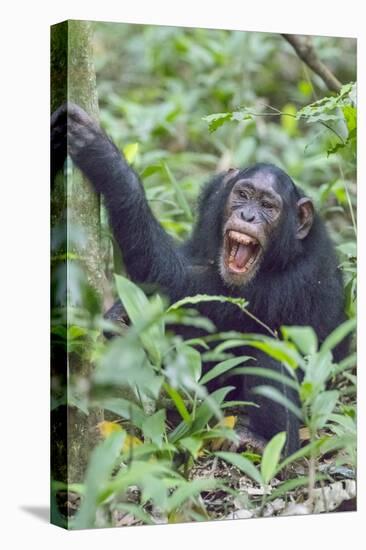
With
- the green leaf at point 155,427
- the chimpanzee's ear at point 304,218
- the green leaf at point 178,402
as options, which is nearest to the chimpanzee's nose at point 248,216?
the chimpanzee's ear at point 304,218

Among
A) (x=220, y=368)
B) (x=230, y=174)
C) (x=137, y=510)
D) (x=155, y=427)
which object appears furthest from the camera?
(x=230, y=174)

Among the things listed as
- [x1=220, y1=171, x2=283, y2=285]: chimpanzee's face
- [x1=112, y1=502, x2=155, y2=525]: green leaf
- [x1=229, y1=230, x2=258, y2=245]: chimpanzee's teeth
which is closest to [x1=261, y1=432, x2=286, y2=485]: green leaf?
[x1=112, y1=502, x2=155, y2=525]: green leaf

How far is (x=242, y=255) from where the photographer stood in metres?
8.12

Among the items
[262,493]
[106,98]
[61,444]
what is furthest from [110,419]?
[106,98]

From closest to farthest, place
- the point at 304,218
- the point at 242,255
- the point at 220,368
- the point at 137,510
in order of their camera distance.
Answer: the point at 137,510, the point at 220,368, the point at 242,255, the point at 304,218

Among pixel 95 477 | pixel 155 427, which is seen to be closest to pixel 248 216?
pixel 155 427

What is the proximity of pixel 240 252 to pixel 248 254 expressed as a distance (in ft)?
0.20

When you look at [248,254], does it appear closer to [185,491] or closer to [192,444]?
[192,444]

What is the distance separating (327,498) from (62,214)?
275cm

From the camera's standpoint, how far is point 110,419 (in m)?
7.55

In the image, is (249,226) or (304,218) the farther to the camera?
(304,218)

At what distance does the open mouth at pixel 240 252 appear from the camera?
8.08 meters

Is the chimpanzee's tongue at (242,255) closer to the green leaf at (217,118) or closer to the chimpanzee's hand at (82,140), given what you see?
the green leaf at (217,118)

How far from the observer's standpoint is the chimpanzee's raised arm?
7359mm
